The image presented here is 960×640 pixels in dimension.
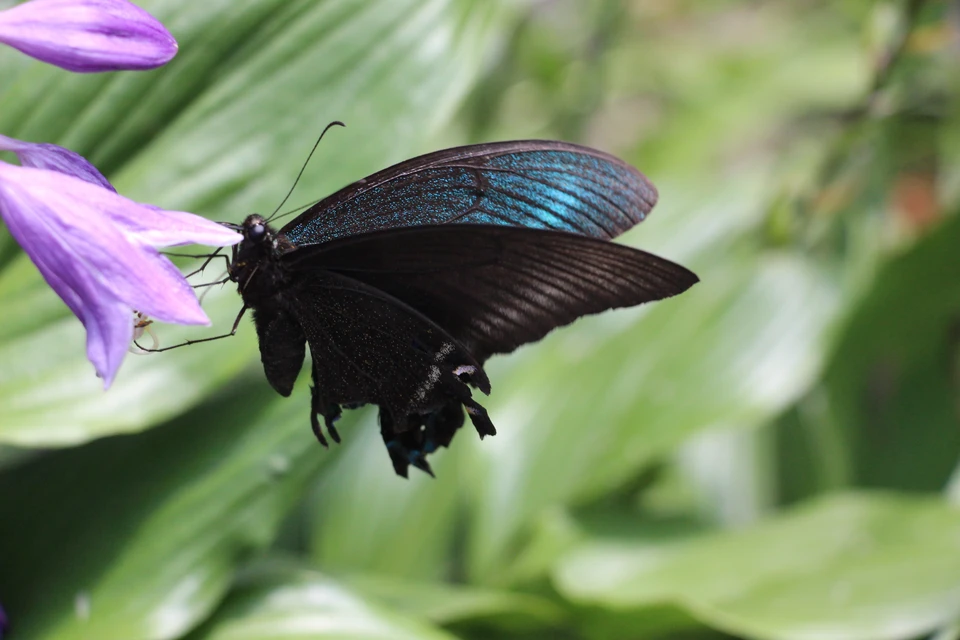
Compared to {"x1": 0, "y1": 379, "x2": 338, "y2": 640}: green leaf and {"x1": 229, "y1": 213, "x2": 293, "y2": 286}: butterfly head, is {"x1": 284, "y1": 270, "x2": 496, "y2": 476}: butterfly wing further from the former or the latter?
{"x1": 0, "y1": 379, "x2": 338, "y2": 640}: green leaf

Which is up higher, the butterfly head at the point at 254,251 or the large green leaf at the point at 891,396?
the large green leaf at the point at 891,396

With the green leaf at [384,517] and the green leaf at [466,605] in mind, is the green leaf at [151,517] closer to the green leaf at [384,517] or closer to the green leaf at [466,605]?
the green leaf at [466,605]

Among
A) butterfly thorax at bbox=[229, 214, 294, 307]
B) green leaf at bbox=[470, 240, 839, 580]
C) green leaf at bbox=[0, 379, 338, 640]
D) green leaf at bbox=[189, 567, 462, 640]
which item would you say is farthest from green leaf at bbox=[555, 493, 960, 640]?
butterfly thorax at bbox=[229, 214, 294, 307]

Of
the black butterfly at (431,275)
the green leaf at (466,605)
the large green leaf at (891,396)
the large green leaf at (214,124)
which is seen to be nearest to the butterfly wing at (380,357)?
the black butterfly at (431,275)

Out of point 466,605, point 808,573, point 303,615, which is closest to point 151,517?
point 303,615

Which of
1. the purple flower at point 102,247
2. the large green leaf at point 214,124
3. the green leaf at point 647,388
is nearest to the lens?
the purple flower at point 102,247

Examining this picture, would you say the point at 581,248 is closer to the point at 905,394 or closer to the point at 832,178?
the point at 832,178
